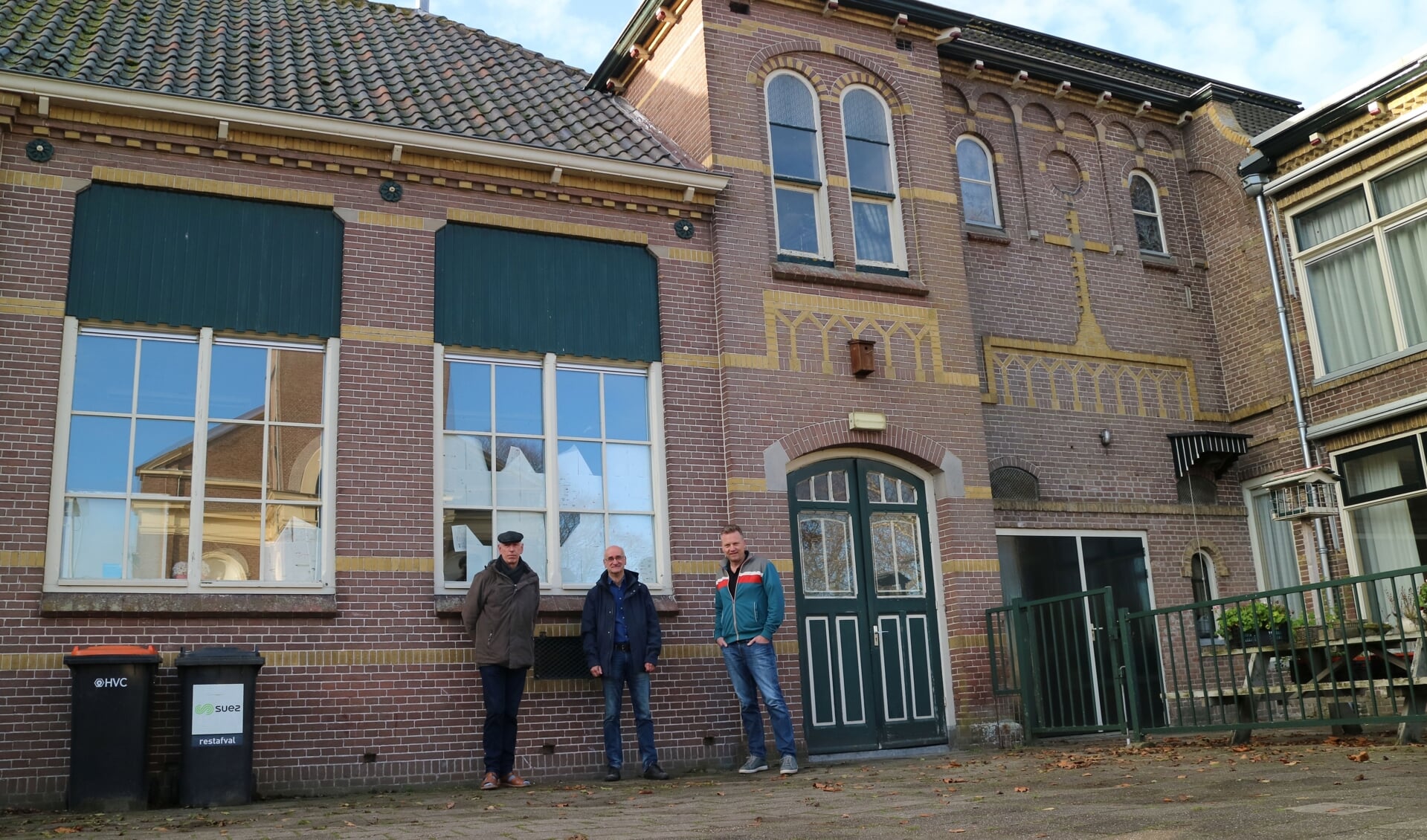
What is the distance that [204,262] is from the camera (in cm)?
1102

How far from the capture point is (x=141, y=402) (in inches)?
416

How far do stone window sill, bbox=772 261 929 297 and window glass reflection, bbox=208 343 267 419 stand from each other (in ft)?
17.8

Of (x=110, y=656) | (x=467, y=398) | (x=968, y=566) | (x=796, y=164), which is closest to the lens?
(x=110, y=656)

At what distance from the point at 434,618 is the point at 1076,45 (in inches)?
489

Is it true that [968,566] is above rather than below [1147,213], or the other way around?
below

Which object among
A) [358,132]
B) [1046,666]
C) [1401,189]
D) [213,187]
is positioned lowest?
[1046,666]

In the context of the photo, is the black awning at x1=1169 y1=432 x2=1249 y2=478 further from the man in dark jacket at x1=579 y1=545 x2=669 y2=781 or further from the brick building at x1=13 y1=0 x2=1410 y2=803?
the man in dark jacket at x1=579 y1=545 x2=669 y2=781

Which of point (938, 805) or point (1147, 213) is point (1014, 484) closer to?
point (1147, 213)

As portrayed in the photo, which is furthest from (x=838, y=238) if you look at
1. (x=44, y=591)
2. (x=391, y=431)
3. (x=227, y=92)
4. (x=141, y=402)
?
(x=44, y=591)

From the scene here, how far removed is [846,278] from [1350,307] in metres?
6.81

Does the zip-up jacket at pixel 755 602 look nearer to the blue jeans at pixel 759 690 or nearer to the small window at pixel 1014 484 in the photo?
the blue jeans at pixel 759 690

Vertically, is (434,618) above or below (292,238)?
below

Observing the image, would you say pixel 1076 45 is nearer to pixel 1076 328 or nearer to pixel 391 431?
pixel 1076 328

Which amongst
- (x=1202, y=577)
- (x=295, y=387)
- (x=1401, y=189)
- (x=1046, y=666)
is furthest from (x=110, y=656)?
(x=1401, y=189)
